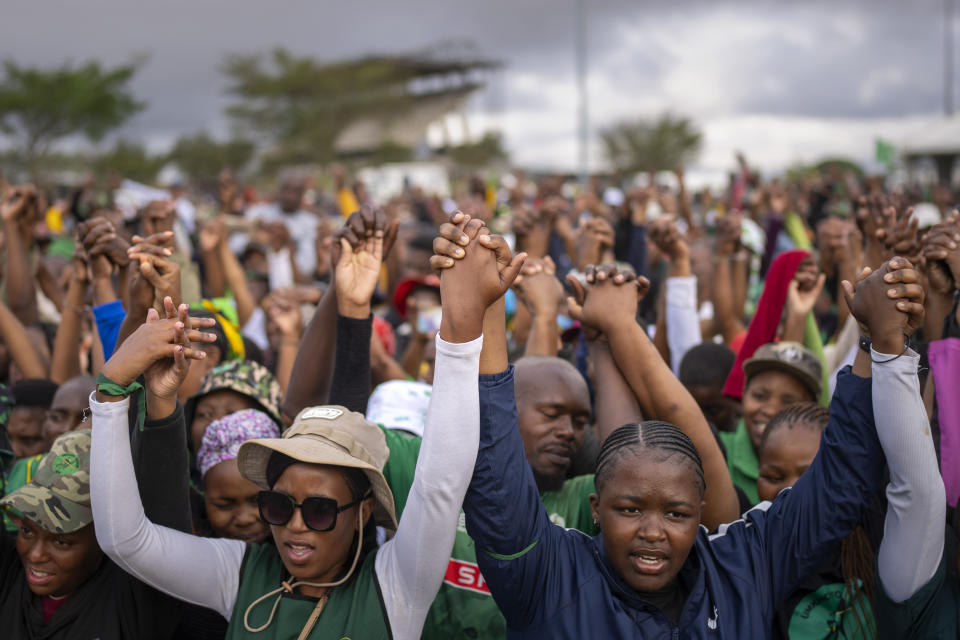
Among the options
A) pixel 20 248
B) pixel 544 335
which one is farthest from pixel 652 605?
pixel 20 248

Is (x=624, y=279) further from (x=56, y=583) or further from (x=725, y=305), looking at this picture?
(x=725, y=305)

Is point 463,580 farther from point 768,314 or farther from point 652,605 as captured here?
point 768,314

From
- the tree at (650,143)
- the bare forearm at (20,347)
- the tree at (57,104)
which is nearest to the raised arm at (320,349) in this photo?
the bare forearm at (20,347)

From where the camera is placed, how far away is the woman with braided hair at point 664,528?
1.96 meters

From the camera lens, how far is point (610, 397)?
9.10 feet

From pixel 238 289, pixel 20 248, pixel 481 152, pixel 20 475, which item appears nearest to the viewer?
pixel 20 475

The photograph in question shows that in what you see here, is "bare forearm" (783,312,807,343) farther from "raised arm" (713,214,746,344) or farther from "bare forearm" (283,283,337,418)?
"bare forearm" (283,283,337,418)

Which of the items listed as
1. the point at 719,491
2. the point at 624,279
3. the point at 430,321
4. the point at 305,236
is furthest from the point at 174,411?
the point at 305,236

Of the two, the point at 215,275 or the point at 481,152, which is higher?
the point at 481,152

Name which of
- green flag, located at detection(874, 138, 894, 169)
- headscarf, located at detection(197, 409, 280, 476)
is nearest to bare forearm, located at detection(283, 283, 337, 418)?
headscarf, located at detection(197, 409, 280, 476)

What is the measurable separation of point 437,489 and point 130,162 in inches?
1345

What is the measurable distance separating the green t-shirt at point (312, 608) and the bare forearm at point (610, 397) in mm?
852

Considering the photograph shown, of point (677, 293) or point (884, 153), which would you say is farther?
point (884, 153)

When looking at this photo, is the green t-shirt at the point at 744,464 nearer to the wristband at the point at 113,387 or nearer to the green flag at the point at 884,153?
the wristband at the point at 113,387
